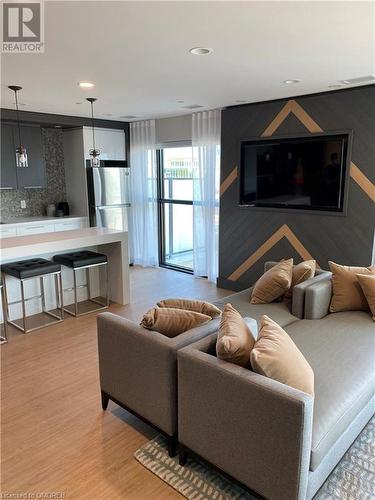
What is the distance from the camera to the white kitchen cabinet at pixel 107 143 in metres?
5.91

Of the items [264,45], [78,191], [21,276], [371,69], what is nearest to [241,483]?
[264,45]

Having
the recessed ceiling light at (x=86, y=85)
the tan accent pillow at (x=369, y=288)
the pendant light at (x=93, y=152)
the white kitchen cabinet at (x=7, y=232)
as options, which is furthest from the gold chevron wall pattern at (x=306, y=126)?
the white kitchen cabinet at (x=7, y=232)

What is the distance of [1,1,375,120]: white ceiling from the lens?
77.7 inches

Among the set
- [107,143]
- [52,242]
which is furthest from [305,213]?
[107,143]

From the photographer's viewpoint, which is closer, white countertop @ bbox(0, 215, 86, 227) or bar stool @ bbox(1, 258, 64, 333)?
bar stool @ bbox(1, 258, 64, 333)

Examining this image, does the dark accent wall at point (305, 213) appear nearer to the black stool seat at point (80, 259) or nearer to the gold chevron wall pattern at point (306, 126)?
the gold chevron wall pattern at point (306, 126)

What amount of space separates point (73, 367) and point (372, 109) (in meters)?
3.83

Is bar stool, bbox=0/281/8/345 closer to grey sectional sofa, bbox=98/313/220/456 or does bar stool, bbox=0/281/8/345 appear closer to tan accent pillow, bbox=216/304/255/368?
grey sectional sofa, bbox=98/313/220/456

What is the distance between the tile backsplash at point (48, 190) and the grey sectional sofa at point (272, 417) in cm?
483

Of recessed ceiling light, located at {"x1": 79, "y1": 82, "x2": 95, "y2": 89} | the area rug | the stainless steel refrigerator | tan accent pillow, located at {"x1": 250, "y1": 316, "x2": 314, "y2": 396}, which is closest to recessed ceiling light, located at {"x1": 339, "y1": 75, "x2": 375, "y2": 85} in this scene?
→ recessed ceiling light, located at {"x1": 79, "y1": 82, "x2": 95, "y2": 89}

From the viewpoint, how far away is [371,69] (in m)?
3.11

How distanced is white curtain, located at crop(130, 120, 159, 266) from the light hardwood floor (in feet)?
9.64

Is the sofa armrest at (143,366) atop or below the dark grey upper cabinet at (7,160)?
below

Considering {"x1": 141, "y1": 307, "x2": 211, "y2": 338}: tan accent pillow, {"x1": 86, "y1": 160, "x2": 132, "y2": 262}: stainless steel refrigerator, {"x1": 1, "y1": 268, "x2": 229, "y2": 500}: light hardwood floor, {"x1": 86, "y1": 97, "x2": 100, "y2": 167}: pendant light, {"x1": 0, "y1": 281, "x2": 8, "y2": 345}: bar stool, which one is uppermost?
{"x1": 86, "y1": 97, "x2": 100, "y2": 167}: pendant light
